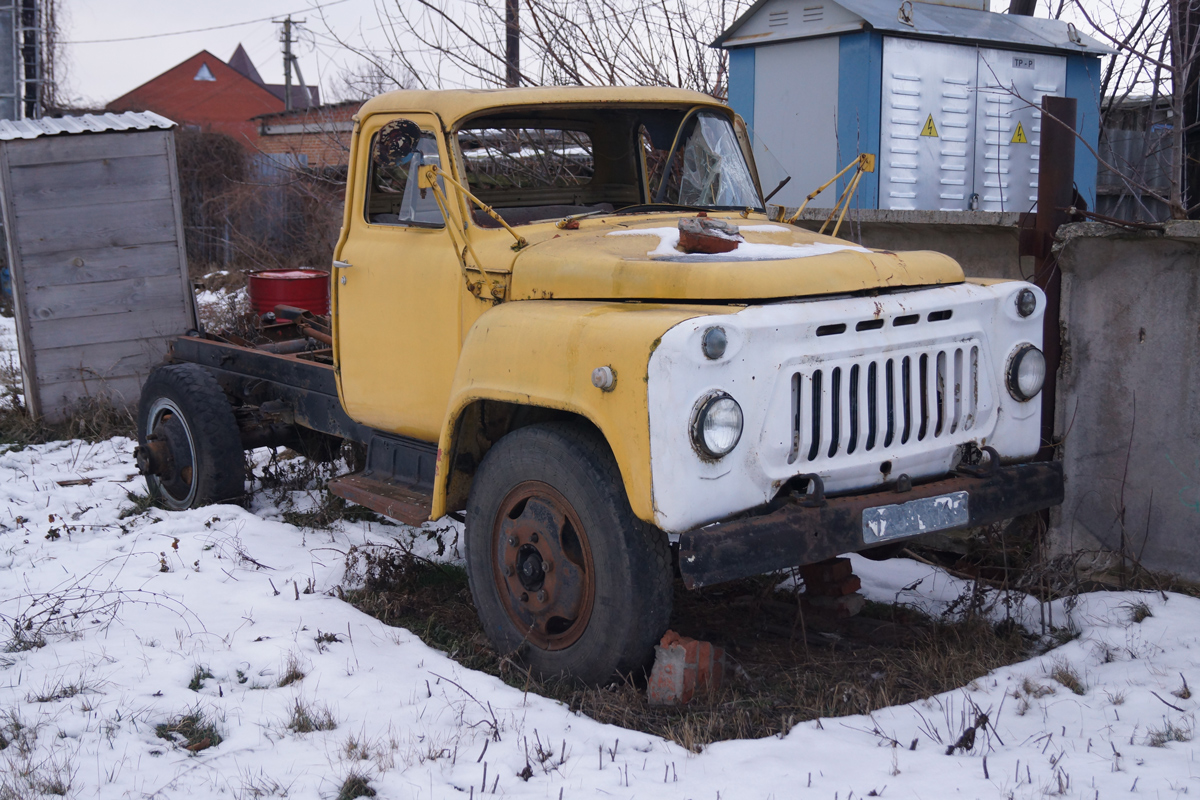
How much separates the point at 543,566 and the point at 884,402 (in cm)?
119

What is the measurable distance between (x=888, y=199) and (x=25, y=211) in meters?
5.68

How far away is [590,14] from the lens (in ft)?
27.5

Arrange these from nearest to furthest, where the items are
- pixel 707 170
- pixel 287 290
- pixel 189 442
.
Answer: pixel 707 170, pixel 189 442, pixel 287 290

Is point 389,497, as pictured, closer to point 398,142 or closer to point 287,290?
point 398,142

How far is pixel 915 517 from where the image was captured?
11.2 ft

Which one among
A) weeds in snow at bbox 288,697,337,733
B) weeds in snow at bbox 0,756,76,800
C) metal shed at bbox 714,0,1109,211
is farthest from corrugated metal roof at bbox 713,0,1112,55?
weeds in snow at bbox 0,756,76,800

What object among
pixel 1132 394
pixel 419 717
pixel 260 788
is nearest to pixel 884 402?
pixel 1132 394

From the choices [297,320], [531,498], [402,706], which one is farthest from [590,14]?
[402,706]

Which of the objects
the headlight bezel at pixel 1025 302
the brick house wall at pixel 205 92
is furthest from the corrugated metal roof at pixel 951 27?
the brick house wall at pixel 205 92

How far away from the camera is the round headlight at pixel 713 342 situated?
3.05 meters

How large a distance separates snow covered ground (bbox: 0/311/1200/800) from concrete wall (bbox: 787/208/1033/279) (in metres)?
1.49

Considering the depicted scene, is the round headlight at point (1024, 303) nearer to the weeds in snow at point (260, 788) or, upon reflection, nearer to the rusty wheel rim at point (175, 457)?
the weeds in snow at point (260, 788)

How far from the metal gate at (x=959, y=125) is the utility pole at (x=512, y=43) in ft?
10.5

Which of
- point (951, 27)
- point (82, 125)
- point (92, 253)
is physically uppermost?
point (951, 27)
